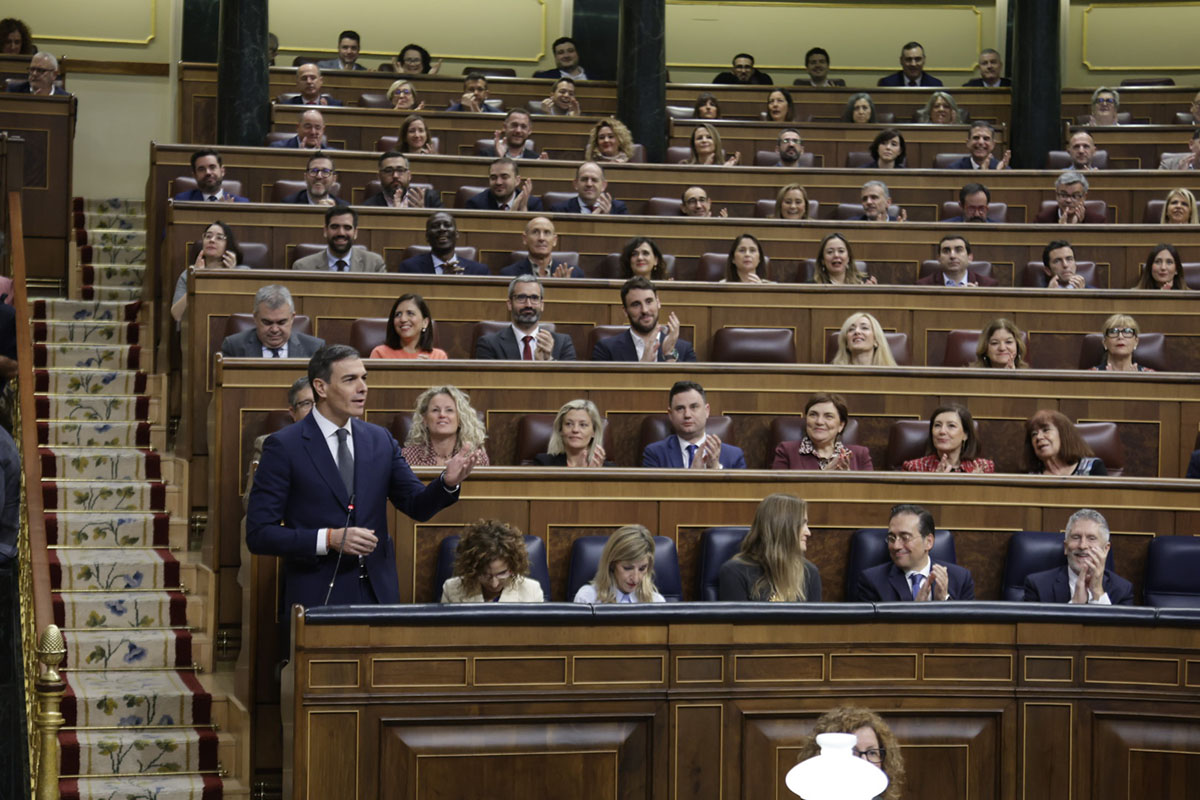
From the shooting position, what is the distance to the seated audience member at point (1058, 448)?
15.3ft

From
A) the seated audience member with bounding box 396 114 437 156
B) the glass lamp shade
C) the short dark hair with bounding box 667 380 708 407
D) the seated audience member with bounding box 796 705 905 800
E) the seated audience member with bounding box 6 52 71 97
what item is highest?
the seated audience member with bounding box 6 52 71 97

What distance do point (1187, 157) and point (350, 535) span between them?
596cm

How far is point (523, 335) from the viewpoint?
17.4ft

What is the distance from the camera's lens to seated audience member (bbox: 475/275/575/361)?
17.3 feet

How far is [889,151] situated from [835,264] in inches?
79.7

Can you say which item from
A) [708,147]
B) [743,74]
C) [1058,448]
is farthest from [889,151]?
[1058,448]

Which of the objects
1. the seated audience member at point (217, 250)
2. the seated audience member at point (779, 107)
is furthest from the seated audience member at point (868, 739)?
the seated audience member at point (779, 107)

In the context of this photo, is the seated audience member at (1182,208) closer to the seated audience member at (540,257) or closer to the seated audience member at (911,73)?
the seated audience member at (540,257)

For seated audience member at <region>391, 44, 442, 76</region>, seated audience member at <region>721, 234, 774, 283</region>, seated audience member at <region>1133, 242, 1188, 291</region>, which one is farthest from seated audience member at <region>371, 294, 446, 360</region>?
seated audience member at <region>391, 44, 442, 76</region>

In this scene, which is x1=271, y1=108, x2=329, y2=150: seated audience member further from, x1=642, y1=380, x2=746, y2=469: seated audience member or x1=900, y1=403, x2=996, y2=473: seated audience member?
x1=900, y1=403, x2=996, y2=473: seated audience member

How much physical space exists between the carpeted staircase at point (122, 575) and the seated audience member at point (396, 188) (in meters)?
1.06

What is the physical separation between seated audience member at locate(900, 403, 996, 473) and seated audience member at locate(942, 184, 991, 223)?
2.53 m

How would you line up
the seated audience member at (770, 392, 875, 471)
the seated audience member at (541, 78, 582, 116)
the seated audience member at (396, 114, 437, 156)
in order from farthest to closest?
the seated audience member at (541, 78, 582, 116) < the seated audience member at (396, 114, 437, 156) < the seated audience member at (770, 392, 875, 471)

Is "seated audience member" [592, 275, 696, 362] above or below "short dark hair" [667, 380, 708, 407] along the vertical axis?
above
